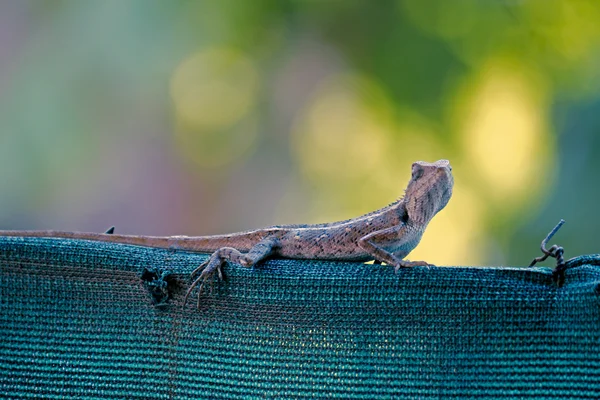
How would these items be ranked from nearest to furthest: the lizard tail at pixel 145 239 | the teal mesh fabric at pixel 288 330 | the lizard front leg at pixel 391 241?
the teal mesh fabric at pixel 288 330 → the lizard front leg at pixel 391 241 → the lizard tail at pixel 145 239

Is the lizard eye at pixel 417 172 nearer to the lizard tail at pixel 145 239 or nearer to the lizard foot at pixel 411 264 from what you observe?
the lizard foot at pixel 411 264

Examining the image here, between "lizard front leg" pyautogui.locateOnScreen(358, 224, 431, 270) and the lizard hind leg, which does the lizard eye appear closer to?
"lizard front leg" pyautogui.locateOnScreen(358, 224, 431, 270)

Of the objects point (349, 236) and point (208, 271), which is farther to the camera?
point (349, 236)

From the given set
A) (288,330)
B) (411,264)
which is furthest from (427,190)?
(288,330)

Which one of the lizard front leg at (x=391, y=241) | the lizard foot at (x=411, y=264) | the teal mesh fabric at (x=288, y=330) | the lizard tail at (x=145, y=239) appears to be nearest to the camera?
the teal mesh fabric at (x=288, y=330)

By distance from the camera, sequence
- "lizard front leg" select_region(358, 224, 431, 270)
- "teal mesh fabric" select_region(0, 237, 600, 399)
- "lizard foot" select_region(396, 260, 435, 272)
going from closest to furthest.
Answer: "teal mesh fabric" select_region(0, 237, 600, 399), "lizard foot" select_region(396, 260, 435, 272), "lizard front leg" select_region(358, 224, 431, 270)

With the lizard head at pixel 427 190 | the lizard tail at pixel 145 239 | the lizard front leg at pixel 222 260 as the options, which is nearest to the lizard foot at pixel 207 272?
the lizard front leg at pixel 222 260

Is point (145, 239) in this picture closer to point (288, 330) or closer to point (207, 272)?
point (207, 272)

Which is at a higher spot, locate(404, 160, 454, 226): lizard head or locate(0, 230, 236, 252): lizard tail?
locate(404, 160, 454, 226): lizard head

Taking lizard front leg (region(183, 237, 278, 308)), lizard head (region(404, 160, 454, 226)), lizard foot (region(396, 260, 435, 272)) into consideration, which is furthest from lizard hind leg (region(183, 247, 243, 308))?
lizard head (region(404, 160, 454, 226))
